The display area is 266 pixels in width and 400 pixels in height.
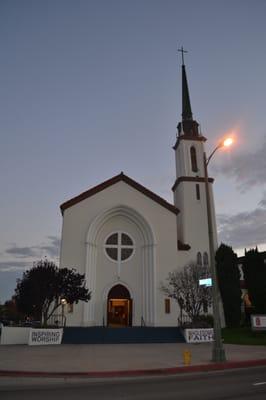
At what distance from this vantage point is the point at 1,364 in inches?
485

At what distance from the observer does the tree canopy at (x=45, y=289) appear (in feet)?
79.7

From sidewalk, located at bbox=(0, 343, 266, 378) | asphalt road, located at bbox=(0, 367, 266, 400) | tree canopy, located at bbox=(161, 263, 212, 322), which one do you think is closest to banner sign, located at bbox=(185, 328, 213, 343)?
tree canopy, located at bbox=(161, 263, 212, 322)

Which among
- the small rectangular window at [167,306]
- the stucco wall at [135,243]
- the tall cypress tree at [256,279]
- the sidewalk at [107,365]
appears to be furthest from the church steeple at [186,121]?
the sidewalk at [107,365]

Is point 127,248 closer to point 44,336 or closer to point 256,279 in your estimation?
point 256,279

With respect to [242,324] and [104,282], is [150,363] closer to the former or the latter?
[104,282]

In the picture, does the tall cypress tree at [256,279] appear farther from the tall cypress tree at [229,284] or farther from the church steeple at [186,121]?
the church steeple at [186,121]

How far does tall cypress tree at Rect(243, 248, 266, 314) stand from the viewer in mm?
32094

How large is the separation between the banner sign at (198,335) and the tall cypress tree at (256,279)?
10.9 metres

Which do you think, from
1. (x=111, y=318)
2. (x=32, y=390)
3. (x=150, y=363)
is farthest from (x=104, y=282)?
(x=32, y=390)

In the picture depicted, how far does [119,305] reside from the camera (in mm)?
33250

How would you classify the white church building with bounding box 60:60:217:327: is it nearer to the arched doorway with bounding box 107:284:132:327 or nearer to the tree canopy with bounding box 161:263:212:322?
the arched doorway with bounding box 107:284:132:327

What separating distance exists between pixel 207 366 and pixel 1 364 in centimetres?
743

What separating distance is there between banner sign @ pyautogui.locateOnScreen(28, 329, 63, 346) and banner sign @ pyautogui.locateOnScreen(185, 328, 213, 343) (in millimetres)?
8409

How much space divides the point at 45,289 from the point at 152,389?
677 inches
